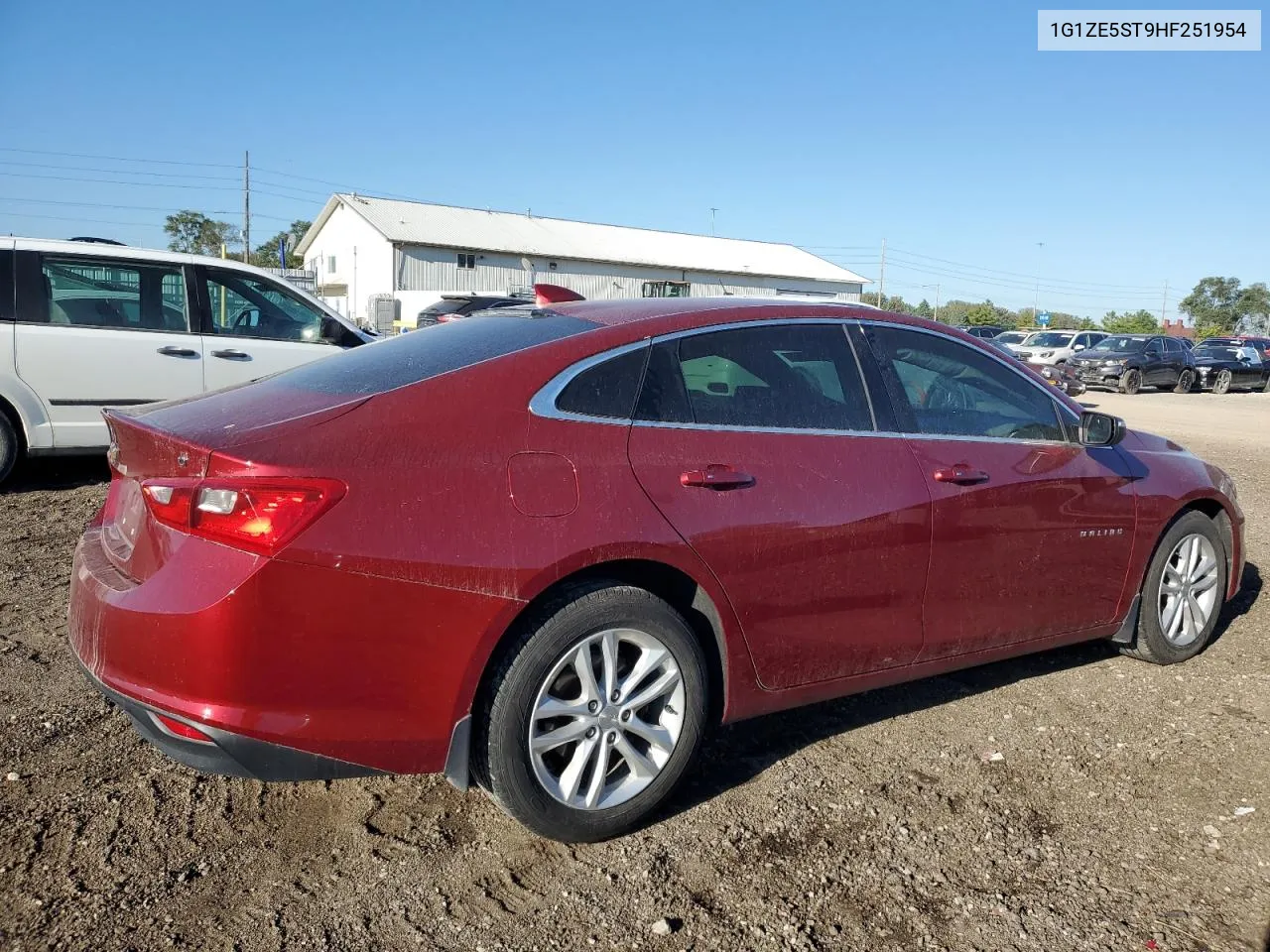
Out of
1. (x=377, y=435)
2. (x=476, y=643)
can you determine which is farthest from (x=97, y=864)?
(x=377, y=435)

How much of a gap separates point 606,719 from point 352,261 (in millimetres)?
52837

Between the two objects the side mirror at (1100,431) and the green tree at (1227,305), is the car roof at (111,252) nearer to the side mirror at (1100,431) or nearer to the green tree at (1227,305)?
the side mirror at (1100,431)

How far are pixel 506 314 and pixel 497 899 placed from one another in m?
2.00

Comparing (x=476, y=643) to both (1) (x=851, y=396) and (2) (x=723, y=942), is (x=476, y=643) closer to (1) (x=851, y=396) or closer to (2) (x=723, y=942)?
(2) (x=723, y=942)

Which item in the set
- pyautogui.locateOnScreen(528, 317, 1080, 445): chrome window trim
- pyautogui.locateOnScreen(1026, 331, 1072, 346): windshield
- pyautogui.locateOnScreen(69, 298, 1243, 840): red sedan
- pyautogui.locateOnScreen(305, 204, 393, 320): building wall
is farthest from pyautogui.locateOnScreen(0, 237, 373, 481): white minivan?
pyautogui.locateOnScreen(305, 204, 393, 320): building wall

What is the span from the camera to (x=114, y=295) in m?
7.47

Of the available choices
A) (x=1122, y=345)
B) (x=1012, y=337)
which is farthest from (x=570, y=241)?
(x=1122, y=345)

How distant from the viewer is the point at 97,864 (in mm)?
2766

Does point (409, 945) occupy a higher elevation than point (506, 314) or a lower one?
lower

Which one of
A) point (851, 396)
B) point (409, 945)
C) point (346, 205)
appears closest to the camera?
point (409, 945)

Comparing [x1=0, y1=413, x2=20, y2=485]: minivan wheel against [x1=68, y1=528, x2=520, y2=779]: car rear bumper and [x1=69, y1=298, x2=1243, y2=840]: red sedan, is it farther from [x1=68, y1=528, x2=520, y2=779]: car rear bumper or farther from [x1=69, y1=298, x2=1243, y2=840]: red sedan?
[x1=68, y1=528, x2=520, y2=779]: car rear bumper

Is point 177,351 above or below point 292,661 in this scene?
above

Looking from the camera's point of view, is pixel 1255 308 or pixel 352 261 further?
pixel 1255 308

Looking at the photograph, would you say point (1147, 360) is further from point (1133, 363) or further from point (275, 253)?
point (275, 253)
